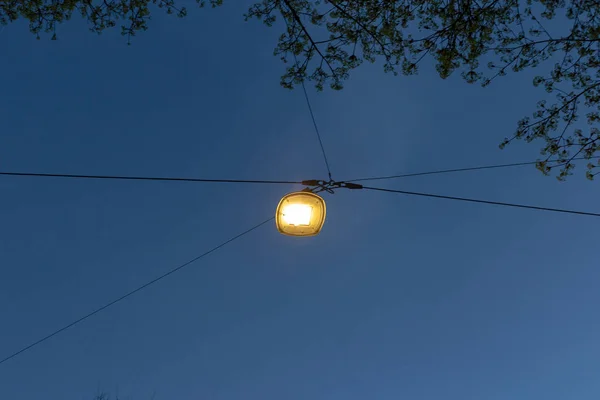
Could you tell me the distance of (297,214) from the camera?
16.1 ft

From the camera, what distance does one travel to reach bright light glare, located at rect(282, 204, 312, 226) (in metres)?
4.91

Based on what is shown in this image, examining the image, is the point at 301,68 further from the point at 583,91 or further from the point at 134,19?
the point at 583,91

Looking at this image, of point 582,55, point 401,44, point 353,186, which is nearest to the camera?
point 353,186

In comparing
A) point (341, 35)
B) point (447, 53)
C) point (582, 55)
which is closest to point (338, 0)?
point (341, 35)

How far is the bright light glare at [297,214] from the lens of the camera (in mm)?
4914

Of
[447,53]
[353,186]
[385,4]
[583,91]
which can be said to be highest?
[385,4]

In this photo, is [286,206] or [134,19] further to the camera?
[134,19]

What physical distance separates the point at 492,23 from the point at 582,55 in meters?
1.21

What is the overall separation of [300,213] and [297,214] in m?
0.04

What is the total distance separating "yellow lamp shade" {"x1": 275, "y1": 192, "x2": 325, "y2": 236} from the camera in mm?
4914

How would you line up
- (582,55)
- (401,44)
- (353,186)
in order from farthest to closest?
(401,44) < (582,55) < (353,186)

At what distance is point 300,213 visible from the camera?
16.1 feet

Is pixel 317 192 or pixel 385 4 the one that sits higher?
pixel 385 4

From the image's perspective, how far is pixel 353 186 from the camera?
15.8 ft
